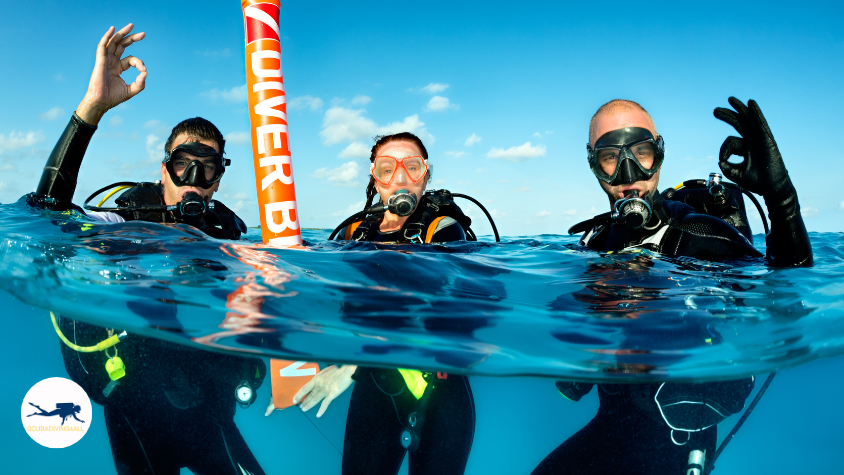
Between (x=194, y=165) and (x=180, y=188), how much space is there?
0.28 meters

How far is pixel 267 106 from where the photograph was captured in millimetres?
2664

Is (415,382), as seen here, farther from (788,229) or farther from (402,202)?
(788,229)

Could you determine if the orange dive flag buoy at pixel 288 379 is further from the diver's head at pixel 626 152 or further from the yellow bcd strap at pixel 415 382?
the diver's head at pixel 626 152

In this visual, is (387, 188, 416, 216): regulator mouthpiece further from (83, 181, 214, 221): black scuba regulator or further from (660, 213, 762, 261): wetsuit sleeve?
(660, 213, 762, 261): wetsuit sleeve

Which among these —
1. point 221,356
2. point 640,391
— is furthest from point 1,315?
point 640,391

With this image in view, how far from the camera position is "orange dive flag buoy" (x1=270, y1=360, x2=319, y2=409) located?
10.7 ft

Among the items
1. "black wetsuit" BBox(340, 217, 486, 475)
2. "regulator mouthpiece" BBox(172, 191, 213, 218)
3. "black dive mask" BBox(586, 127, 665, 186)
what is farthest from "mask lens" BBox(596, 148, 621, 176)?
"regulator mouthpiece" BBox(172, 191, 213, 218)

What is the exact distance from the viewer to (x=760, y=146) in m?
2.56

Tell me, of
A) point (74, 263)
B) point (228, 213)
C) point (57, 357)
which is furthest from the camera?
point (57, 357)

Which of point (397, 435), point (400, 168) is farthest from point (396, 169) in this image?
point (397, 435)

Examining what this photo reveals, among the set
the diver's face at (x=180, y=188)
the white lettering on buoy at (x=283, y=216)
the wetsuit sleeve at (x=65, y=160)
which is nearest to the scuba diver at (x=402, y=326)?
the white lettering on buoy at (x=283, y=216)

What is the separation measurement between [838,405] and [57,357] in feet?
54.4

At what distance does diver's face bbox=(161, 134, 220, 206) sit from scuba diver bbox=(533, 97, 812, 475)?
3.72 m

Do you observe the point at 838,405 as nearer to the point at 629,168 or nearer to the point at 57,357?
the point at 629,168
